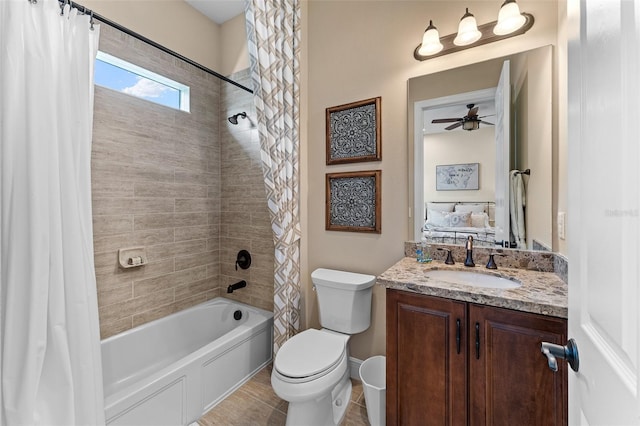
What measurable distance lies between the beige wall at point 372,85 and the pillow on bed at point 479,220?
38 cm

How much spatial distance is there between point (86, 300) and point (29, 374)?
264mm

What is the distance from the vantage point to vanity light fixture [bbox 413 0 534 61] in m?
1.38

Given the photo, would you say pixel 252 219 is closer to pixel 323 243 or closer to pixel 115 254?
pixel 323 243

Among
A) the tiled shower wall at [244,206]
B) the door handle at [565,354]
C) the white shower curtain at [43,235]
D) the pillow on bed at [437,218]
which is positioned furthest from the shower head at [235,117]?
the door handle at [565,354]

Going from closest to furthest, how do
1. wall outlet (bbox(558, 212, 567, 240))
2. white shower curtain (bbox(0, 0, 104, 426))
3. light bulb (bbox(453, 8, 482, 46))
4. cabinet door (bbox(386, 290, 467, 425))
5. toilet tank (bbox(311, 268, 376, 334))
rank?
white shower curtain (bbox(0, 0, 104, 426)) → cabinet door (bbox(386, 290, 467, 425)) → wall outlet (bbox(558, 212, 567, 240)) → light bulb (bbox(453, 8, 482, 46)) → toilet tank (bbox(311, 268, 376, 334))

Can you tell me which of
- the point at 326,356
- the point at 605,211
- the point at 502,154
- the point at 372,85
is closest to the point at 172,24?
the point at 372,85

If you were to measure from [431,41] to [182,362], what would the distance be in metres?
2.38

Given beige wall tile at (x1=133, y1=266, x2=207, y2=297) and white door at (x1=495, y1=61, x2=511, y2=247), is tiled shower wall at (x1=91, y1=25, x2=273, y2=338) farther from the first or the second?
white door at (x1=495, y1=61, x2=511, y2=247)

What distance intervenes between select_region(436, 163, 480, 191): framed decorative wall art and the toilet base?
129 centimetres

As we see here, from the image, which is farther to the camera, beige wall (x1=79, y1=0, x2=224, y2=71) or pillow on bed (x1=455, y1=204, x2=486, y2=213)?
beige wall (x1=79, y1=0, x2=224, y2=71)

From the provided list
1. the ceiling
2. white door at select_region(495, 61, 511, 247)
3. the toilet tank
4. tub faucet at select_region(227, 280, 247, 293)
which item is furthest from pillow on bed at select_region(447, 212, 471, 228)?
the ceiling

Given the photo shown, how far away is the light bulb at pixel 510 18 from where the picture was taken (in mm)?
1365

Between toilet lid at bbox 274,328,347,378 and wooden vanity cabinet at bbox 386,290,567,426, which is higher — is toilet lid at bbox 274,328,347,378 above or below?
below

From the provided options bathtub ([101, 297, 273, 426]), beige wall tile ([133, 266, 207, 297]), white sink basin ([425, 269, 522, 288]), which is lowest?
bathtub ([101, 297, 273, 426])
